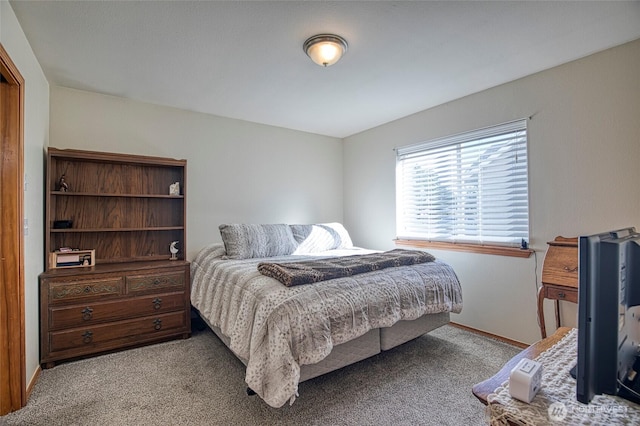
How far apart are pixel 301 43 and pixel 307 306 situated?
5.87 feet

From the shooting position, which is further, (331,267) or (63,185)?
(63,185)

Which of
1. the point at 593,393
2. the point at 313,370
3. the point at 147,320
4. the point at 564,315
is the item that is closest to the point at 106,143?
the point at 147,320

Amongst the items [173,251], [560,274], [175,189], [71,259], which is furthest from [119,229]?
[560,274]

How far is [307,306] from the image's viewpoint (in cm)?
196

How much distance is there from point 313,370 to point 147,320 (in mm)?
1736

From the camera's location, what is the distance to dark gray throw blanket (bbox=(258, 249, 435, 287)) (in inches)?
84.5

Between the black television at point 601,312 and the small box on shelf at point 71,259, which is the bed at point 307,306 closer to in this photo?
the small box on shelf at point 71,259

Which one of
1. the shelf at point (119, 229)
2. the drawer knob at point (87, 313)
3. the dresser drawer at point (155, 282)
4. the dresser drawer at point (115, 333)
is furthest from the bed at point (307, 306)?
the drawer knob at point (87, 313)

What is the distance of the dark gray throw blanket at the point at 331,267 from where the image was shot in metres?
2.15

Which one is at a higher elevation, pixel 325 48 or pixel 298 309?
pixel 325 48

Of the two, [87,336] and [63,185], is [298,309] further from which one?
[63,185]

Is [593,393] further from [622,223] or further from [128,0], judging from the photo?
[128,0]

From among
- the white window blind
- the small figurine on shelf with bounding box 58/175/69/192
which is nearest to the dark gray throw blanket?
the white window blind

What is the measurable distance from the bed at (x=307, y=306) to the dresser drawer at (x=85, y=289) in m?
0.67
